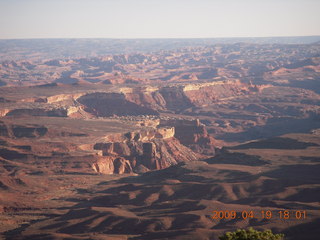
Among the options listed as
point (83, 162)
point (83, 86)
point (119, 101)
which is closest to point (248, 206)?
point (83, 162)

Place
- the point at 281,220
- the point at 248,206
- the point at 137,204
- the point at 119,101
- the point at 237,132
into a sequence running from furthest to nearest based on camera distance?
1. the point at 119,101
2. the point at 237,132
3. the point at 137,204
4. the point at 248,206
5. the point at 281,220

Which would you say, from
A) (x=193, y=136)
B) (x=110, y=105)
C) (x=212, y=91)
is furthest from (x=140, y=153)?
(x=212, y=91)

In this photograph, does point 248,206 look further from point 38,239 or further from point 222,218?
point 38,239
